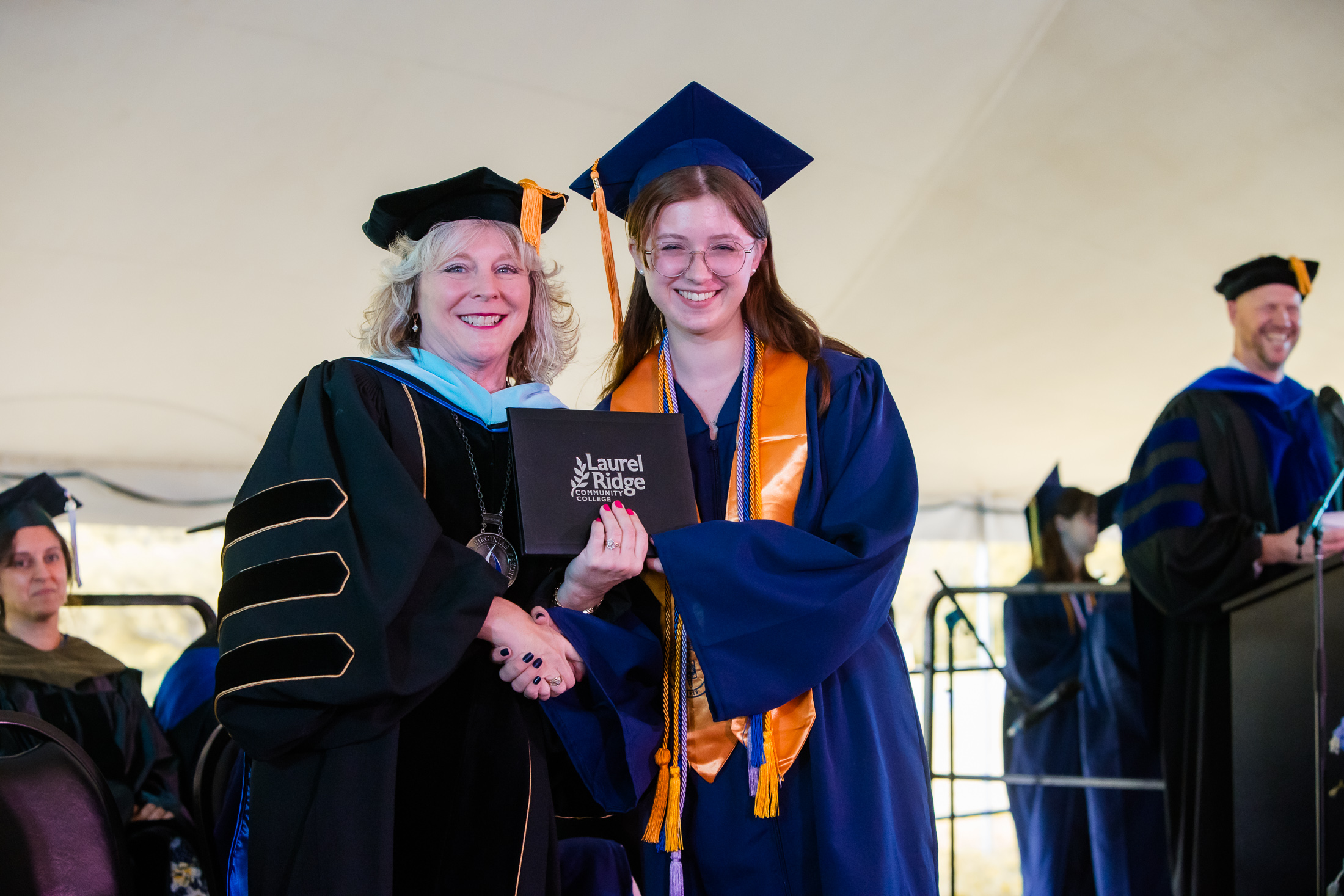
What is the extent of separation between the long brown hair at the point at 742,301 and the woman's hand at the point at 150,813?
2580mm

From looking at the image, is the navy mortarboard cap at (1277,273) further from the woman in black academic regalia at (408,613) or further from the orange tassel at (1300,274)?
the woman in black academic regalia at (408,613)

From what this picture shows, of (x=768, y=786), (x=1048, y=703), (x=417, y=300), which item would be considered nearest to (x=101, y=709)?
(x=417, y=300)

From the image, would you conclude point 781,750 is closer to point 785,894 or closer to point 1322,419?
point 785,894

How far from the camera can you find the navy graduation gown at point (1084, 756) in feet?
16.4

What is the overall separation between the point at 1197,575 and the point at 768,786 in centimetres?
294

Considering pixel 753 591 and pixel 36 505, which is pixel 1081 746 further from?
pixel 36 505

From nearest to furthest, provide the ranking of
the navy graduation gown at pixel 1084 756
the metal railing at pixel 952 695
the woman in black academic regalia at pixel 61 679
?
1. the woman in black academic regalia at pixel 61 679
2. the metal railing at pixel 952 695
3. the navy graduation gown at pixel 1084 756

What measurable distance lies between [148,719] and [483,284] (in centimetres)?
289

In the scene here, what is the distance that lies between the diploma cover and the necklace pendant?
0.65ft

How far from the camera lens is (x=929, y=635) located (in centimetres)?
499

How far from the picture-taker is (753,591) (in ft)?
5.83

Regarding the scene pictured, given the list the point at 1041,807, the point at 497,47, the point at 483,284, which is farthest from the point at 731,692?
the point at 1041,807

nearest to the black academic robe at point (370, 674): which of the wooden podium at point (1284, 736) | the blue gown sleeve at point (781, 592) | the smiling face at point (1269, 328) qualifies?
the blue gown sleeve at point (781, 592)

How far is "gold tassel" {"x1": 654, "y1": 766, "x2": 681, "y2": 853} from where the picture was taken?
1823 mm
